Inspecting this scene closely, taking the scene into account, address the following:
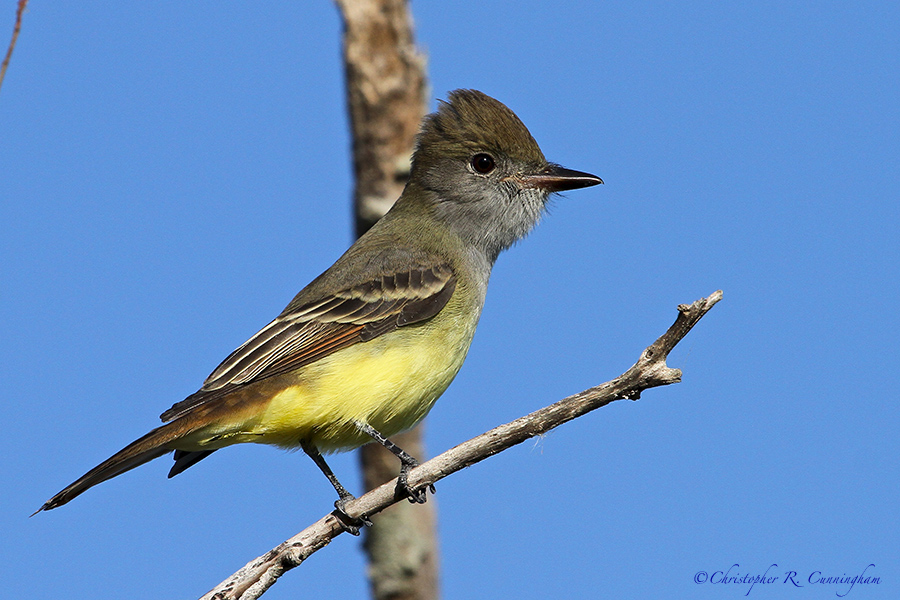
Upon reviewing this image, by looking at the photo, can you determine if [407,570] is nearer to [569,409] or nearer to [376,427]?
[376,427]

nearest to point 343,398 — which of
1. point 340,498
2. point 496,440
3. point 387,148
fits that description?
point 340,498

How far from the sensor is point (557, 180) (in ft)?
26.0

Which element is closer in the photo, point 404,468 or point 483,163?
point 404,468

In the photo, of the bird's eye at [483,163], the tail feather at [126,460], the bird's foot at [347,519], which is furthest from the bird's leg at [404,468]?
the bird's eye at [483,163]

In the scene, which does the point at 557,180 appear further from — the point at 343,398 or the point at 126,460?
the point at 126,460

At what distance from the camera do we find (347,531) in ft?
19.2

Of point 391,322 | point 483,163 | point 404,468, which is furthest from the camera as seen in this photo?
point 483,163

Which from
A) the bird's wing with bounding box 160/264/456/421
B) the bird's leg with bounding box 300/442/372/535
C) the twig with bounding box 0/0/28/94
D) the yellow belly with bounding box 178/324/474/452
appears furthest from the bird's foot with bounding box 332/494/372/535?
the twig with bounding box 0/0/28/94

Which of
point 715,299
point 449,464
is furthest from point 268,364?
point 715,299

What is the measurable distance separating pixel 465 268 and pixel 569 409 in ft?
7.93

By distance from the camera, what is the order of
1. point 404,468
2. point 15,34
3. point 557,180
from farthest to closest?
point 557,180 → point 404,468 → point 15,34

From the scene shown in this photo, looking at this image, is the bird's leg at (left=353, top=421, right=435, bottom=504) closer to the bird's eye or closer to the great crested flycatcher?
the great crested flycatcher

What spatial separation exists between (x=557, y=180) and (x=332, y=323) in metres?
2.32

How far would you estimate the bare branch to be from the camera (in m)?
5.09
